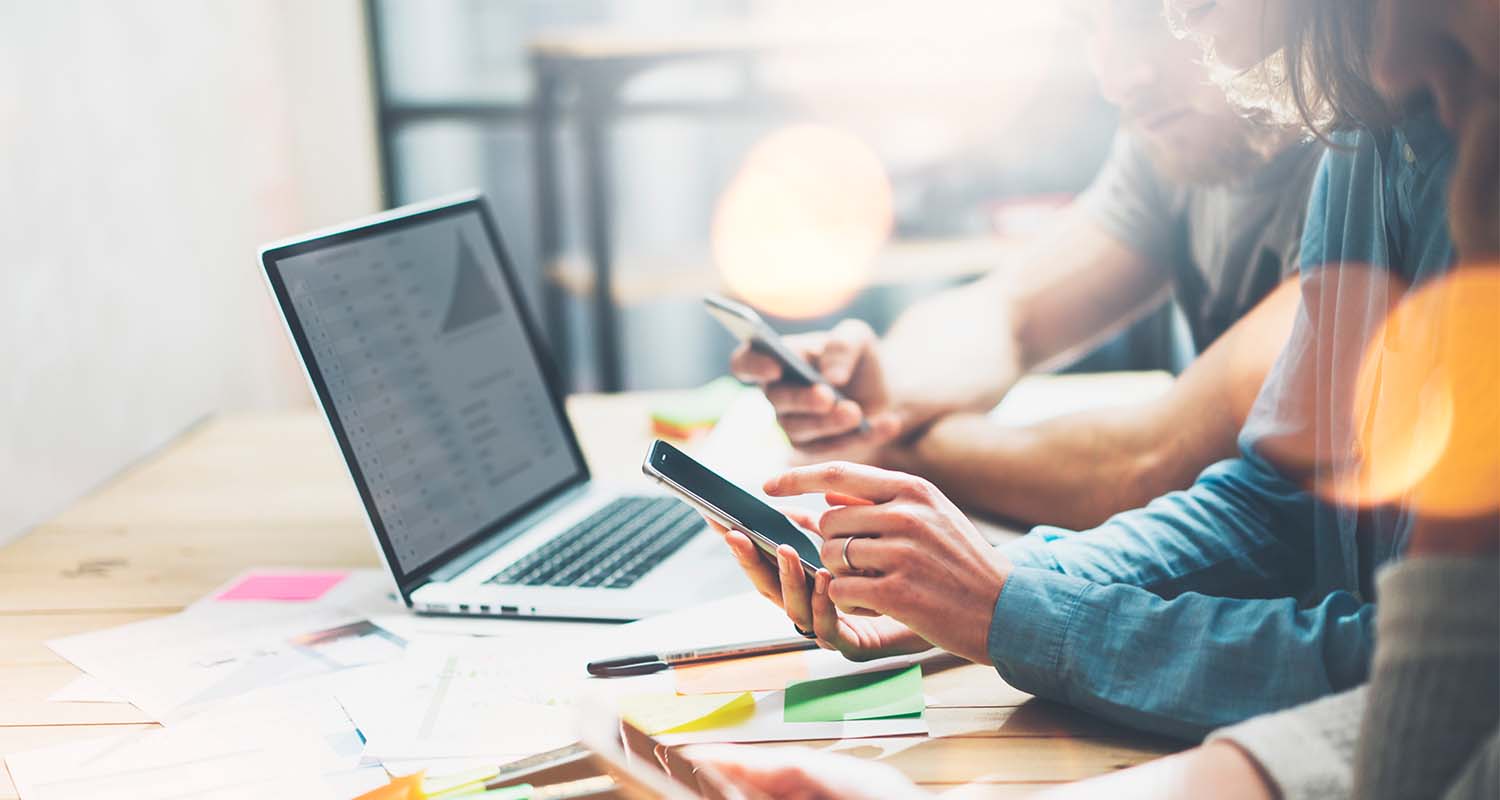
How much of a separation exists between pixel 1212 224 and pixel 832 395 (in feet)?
1.51

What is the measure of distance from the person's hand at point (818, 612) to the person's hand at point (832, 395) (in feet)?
1.35

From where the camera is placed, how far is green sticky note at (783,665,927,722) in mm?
802

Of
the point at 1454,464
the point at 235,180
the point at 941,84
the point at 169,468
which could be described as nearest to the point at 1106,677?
the point at 1454,464

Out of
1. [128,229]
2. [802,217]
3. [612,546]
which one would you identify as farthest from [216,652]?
[802,217]

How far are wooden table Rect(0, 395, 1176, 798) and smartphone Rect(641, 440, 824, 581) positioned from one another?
0.44ft

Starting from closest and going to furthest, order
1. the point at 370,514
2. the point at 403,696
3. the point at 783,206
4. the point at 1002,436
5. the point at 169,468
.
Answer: the point at 403,696 < the point at 370,514 < the point at 1002,436 < the point at 169,468 < the point at 783,206

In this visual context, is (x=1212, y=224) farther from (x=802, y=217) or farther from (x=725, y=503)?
(x=802, y=217)

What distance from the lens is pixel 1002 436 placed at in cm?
124

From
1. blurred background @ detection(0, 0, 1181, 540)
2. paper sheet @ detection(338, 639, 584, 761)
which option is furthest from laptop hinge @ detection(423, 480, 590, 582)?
blurred background @ detection(0, 0, 1181, 540)

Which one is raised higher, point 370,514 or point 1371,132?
point 1371,132

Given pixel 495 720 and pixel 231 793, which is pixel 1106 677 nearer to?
pixel 495 720

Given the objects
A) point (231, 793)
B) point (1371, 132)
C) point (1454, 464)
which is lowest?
point (231, 793)

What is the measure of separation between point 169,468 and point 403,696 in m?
0.78

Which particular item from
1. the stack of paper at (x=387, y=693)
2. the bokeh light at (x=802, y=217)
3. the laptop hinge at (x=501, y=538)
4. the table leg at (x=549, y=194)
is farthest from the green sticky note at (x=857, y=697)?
the bokeh light at (x=802, y=217)
